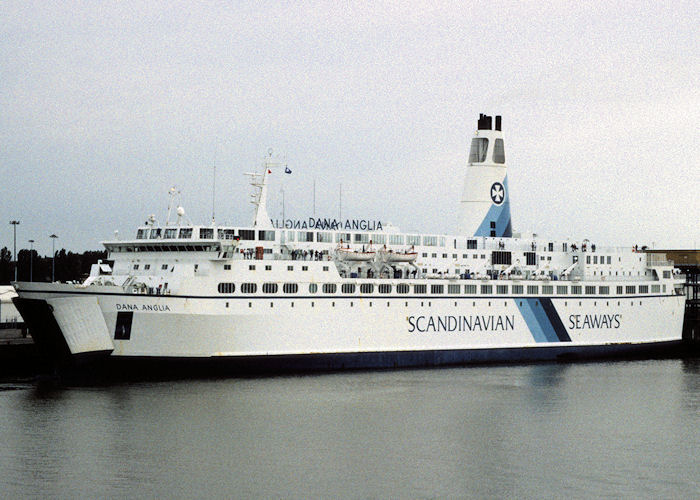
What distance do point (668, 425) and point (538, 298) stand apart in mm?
17493

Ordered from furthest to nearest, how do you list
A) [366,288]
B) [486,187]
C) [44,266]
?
[44,266] < [486,187] < [366,288]

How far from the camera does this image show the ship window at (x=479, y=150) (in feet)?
168

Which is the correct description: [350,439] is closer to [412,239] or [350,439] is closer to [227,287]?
[227,287]

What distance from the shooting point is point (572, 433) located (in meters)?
29.0

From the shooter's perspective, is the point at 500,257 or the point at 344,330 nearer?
the point at 344,330

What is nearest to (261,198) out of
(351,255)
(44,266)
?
(351,255)

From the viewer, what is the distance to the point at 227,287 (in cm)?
3847

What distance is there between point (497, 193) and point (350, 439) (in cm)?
2576

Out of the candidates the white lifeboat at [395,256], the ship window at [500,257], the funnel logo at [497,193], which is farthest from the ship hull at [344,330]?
the funnel logo at [497,193]

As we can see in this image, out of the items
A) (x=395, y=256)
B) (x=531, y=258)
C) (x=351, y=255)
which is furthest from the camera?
(x=531, y=258)

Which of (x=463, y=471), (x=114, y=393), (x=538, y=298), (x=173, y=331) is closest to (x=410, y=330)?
(x=538, y=298)

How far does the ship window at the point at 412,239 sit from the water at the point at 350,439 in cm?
866

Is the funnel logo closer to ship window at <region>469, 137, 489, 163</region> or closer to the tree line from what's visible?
ship window at <region>469, 137, 489, 163</region>

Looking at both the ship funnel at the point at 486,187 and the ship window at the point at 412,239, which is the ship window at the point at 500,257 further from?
the ship window at the point at 412,239
